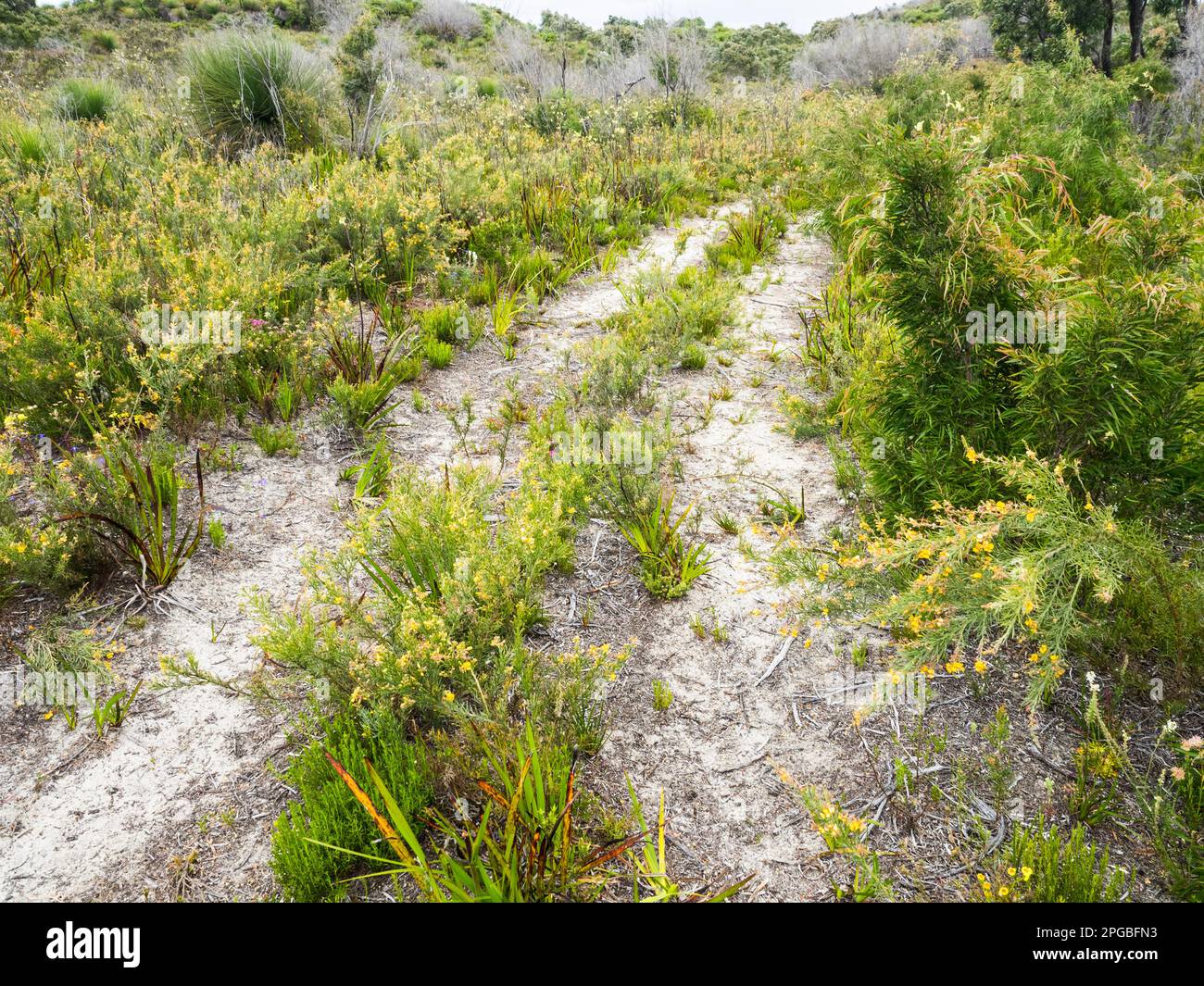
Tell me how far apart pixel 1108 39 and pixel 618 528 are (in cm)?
2030

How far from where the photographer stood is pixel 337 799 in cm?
218

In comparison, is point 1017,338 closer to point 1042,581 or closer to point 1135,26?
point 1042,581

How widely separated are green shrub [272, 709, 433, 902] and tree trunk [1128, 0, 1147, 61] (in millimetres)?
21574

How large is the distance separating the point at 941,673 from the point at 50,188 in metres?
7.80

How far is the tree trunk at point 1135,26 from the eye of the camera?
15453 millimetres

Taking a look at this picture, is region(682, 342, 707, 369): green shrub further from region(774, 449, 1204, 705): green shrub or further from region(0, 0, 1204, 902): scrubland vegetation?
region(774, 449, 1204, 705): green shrub

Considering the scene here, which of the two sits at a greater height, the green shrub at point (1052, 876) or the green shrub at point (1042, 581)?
the green shrub at point (1042, 581)

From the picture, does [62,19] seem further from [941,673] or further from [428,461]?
[941,673]

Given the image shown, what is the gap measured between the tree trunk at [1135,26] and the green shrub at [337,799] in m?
21.6

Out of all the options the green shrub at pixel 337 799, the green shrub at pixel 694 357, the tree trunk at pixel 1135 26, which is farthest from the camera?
the tree trunk at pixel 1135 26

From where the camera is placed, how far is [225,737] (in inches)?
104

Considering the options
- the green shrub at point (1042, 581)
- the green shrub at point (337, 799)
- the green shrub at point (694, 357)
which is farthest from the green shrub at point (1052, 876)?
the green shrub at point (694, 357)

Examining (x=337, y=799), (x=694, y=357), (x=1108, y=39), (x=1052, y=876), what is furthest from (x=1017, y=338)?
(x=1108, y=39)

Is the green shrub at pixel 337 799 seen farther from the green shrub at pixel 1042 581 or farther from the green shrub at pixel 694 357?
the green shrub at pixel 694 357
